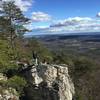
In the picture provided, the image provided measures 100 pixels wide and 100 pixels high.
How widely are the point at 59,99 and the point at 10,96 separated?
5050mm

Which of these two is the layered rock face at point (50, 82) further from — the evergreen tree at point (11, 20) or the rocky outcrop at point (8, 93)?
the evergreen tree at point (11, 20)

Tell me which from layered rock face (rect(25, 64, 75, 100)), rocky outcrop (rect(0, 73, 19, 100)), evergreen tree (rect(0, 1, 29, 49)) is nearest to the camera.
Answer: rocky outcrop (rect(0, 73, 19, 100))

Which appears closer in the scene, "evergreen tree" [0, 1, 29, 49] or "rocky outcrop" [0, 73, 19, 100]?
"rocky outcrop" [0, 73, 19, 100]

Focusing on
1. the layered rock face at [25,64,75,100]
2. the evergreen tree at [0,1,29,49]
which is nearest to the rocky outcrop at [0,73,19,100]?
the layered rock face at [25,64,75,100]

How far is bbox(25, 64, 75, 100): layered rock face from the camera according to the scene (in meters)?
28.4

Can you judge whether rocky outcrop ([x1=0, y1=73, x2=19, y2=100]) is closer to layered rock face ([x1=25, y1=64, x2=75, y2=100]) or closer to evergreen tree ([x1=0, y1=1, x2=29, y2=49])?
layered rock face ([x1=25, y1=64, x2=75, y2=100])

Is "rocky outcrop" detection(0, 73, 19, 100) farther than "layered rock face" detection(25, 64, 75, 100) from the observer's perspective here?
No

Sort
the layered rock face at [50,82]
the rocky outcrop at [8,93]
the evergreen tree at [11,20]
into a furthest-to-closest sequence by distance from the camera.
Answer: the evergreen tree at [11,20], the layered rock face at [50,82], the rocky outcrop at [8,93]

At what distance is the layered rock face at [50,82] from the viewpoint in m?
28.4

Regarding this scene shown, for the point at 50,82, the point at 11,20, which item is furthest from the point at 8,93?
the point at 11,20

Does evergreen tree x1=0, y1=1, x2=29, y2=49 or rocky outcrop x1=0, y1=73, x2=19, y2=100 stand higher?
evergreen tree x1=0, y1=1, x2=29, y2=49

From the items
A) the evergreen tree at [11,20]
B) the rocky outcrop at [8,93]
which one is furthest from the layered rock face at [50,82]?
the evergreen tree at [11,20]

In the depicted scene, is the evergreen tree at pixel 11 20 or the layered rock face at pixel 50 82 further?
the evergreen tree at pixel 11 20

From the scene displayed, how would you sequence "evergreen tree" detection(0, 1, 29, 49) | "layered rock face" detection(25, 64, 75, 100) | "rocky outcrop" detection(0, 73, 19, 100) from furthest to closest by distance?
1. "evergreen tree" detection(0, 1, 29, 49)
2. "layered rock face" detection(25, 64, 75, 100)
3. "rocky outcrop" detection(0, 73, 19, 100)
